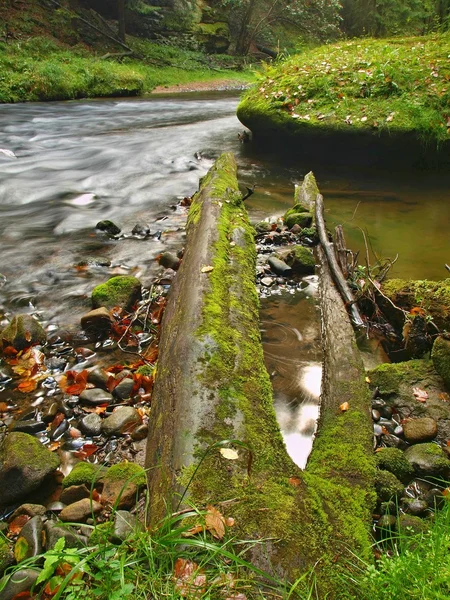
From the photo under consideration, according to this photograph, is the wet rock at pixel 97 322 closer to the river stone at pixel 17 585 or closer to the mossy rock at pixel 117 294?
the mossy rock at pixel 117 294

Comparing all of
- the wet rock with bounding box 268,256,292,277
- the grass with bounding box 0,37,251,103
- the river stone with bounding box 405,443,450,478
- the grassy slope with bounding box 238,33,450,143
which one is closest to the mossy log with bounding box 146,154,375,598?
the river stone with bounding box 405,443,450,478

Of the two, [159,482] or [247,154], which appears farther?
[247,154]

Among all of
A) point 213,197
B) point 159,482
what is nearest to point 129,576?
point 159,482

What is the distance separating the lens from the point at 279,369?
→ 3.86 m

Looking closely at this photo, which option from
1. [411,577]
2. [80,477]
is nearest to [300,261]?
[80,477]

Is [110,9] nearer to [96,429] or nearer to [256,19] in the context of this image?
[256,19]

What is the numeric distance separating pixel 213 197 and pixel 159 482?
4144mm

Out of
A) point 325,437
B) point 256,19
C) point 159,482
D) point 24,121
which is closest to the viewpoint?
point 159,482

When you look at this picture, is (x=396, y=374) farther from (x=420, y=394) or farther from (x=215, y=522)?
(x=215, y=522)

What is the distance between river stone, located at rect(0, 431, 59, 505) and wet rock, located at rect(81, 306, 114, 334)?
1634 millimetres

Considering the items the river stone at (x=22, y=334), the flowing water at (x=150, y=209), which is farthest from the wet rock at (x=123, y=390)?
the flowing water at (x=150, y=209)

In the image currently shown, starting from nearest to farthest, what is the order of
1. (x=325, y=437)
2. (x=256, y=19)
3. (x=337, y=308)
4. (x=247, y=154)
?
(x=325, y=437) → (x=337, y=308) → (x=247, y=154) → (x=256, y=19)

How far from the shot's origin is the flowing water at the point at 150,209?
14.7 feet

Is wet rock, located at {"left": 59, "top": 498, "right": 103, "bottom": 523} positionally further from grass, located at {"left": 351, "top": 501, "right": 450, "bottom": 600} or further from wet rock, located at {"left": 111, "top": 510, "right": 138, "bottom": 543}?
grass, located at {"left": 351, "top": 501, "right": 450, "bottom": 600}
